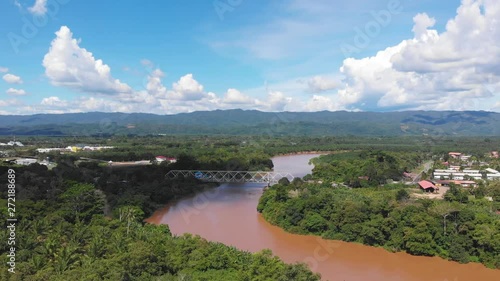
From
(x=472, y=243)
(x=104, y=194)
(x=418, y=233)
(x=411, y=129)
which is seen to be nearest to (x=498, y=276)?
(x=472, y=243)

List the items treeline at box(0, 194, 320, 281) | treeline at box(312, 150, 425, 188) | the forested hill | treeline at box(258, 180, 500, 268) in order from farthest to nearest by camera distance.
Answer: the forested hill → treeline at box(312, 150, 425, 188) → treeline at box(258, 180, 500, 268) → treeline at box(0, 194, 320, 281)

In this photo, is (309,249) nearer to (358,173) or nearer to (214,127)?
(358,173)

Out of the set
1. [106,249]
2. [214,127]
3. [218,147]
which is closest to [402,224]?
[106,249]

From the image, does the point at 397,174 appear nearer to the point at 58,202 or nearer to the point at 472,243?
the point at 472,243

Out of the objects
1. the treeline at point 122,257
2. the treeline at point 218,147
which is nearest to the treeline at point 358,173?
the treeline at point 218,147

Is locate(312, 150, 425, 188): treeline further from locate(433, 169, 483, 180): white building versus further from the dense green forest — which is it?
the dense green forest

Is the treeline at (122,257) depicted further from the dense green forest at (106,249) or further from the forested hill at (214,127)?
the forested hill at (214,127)

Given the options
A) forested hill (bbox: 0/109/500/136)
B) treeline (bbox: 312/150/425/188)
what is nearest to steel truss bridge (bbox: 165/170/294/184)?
treeline (bbox: 312/150/425/188)
